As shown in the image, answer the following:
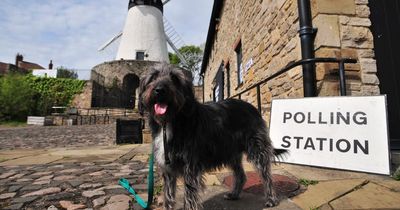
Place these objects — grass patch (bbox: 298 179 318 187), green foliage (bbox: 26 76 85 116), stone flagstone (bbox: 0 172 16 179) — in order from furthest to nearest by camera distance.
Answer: green foliage (bbox: 26 76 85 116) → stone flagstone (bbox: 0 172 16 179) → grass patch (bbox: 298 179 318 187)

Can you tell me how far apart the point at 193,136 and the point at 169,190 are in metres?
0.53

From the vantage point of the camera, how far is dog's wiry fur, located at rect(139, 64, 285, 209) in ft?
7.04

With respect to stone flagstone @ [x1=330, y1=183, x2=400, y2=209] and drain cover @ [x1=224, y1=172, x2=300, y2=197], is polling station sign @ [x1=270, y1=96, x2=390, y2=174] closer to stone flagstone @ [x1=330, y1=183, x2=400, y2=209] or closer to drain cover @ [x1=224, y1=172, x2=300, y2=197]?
stone flagstone @ [x1=330, y1=183, x2=400, y2=209]

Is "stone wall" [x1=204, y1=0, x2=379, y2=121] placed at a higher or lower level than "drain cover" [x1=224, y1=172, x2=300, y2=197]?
higher

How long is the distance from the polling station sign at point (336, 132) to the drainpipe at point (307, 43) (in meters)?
0.29

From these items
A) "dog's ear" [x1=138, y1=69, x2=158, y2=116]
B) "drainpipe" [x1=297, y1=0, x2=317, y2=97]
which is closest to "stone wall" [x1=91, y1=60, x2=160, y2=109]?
"drainpipe" [x1=297, y1=0, x2=317, y2=97]

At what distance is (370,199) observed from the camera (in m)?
2.36

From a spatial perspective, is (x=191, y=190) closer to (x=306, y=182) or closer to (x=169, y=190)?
(x=169, y=190)

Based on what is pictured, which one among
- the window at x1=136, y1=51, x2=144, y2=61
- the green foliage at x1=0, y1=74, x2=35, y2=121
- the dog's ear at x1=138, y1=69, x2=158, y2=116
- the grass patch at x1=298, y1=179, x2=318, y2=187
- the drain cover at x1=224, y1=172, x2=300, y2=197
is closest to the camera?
the dog's ear at x1=138, y1=69, x2=158, y2=116

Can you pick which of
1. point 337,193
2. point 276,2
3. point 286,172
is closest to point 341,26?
point 276,2

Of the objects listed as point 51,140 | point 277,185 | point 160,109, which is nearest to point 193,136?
point 160,109

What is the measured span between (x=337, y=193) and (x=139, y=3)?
40.3 metres

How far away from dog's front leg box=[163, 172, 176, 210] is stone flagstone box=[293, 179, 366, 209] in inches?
45.7

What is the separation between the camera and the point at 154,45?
37.9m
